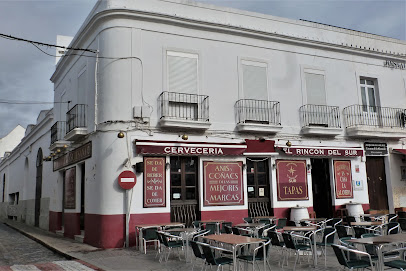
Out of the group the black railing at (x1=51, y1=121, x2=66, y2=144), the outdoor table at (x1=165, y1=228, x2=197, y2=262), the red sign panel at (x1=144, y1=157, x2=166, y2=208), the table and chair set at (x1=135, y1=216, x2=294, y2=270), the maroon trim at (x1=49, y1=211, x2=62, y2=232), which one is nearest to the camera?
the table and chair set at (x1=135, y1=216, x2=294, y2=270)

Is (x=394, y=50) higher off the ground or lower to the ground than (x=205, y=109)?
higher

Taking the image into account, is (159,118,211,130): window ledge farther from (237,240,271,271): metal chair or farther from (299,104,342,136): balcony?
(237,240,271,271): metal chair

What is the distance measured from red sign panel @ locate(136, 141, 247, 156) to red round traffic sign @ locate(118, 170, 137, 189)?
0.71 metres

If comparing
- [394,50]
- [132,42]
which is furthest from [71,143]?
[394,50]

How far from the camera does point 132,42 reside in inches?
456

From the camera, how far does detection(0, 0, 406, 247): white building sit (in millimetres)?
11266

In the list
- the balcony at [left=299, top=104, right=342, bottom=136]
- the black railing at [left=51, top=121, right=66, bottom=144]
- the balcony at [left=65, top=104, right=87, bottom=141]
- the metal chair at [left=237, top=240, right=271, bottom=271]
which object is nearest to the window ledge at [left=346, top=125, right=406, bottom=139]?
the balcony at [left=299, top=104, right=342, bottom=136]

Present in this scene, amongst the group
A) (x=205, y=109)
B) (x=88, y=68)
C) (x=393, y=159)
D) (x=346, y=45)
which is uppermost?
(x=346, y=45)

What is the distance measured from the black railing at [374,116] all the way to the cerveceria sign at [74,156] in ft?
31.1

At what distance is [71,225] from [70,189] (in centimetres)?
134

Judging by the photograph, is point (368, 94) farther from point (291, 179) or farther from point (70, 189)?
point (70, 189)

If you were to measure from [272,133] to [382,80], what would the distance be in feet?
20.1

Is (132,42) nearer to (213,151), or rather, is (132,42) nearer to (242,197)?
(213,151)

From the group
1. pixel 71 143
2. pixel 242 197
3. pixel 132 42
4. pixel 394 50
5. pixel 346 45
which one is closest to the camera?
pixel 132 42
